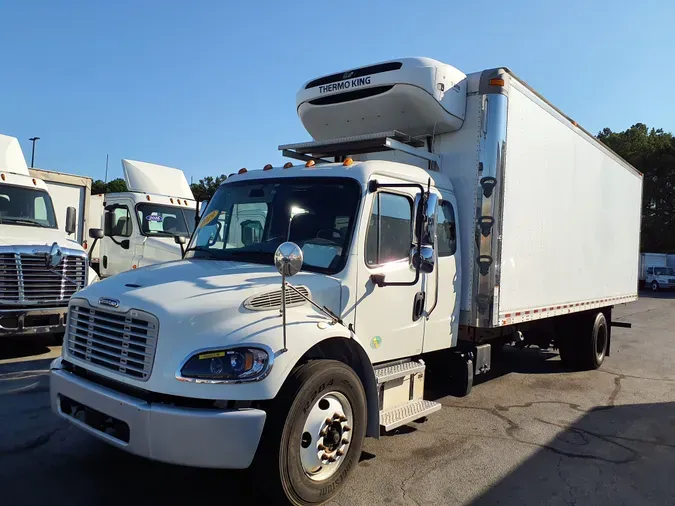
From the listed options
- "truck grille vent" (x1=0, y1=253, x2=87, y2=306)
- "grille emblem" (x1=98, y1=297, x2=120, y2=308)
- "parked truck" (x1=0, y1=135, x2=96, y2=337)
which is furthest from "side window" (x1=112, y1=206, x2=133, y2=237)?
"grille emblem" (x1=98, y1=297, x2=120, y2=308)

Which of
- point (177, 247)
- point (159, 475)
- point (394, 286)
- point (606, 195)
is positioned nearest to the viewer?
point (159, 475)

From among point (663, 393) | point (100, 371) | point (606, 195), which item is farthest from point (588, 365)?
point (100, 371)

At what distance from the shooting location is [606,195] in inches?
345

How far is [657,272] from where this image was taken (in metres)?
37.4

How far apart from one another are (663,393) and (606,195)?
311 centimetres

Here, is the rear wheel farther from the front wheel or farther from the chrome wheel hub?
the chrome wheel hub

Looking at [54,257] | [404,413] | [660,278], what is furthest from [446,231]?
[660,278]

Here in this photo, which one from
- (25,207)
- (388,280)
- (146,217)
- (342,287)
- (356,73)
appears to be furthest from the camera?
(146,217)

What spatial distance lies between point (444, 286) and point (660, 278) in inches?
1498

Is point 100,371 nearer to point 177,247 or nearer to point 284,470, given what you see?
point 284,470

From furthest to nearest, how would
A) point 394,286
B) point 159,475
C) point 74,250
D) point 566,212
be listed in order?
point 74,250
point 566,212
point 394,286
point 159,475

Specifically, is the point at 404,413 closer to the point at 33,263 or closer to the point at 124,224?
the point at 33,263

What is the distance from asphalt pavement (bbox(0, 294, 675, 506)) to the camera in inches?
154

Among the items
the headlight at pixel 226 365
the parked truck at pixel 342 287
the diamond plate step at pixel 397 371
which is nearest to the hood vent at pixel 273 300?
the parked truck at pixel 342 287
